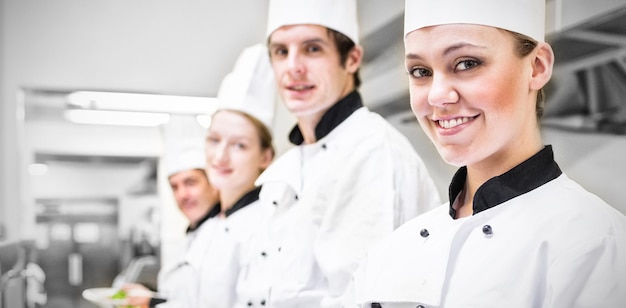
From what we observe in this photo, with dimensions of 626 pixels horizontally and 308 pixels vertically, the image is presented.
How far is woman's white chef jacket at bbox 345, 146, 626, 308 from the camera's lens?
0.86 meters

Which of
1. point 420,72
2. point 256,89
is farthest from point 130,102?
point 420,72

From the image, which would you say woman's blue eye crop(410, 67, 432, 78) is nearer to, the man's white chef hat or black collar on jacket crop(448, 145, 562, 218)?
black collar on jacket crop(448, 145, 562, 218)

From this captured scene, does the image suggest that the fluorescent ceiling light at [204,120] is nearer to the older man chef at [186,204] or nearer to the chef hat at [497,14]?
the older man chef at [186,204]

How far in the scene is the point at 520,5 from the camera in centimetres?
99

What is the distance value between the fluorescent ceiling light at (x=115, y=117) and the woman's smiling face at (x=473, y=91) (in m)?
1.87

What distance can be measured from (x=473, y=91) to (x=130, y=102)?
79.9 inches

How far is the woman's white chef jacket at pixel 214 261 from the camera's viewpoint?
222 centimetres

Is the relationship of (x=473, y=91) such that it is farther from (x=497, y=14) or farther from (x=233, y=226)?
(x=233, y=226)

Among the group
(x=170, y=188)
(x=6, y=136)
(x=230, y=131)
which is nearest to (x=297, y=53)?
(x=230, y=131)

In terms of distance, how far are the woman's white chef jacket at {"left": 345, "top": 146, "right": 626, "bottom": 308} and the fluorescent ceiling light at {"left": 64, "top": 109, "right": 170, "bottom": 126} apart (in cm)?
186

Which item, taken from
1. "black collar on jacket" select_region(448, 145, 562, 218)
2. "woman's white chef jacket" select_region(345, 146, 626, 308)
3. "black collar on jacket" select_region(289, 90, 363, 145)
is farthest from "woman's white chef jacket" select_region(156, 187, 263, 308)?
"black collar on jacket" select_region(448, 145, 562, 218)

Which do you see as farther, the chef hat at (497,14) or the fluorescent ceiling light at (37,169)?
the fluorescent ceiling light at (37,169)

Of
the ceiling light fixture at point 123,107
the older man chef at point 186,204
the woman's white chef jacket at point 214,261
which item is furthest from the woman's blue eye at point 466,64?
the ceiling light fixture at point 123,107

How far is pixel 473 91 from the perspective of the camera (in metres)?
1.02
